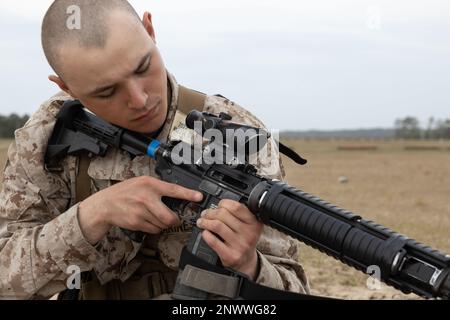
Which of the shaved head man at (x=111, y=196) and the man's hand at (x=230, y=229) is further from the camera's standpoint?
the shaved head man at (x=111, y=196)

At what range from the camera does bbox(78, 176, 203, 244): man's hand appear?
3.03 meters

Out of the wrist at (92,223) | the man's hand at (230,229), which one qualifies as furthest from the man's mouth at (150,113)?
the man's hand at (230,229)

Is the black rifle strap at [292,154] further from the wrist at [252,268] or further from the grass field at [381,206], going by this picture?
the grass field at [381,206]

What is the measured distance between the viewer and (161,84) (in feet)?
11.0

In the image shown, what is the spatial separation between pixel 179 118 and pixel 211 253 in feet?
2.84

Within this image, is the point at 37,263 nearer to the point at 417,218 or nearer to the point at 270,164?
the point at 270,164

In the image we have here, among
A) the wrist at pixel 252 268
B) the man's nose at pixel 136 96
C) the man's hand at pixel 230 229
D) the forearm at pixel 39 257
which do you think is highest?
the man's nose at pixel 136 96

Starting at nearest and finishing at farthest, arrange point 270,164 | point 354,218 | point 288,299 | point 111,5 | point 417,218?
point 354,218 < point 288,299 < point 111,5 < point 270,164 < point 417,218

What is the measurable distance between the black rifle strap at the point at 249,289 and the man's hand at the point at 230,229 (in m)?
0.11

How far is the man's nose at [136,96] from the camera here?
315cm

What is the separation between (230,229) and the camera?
2.88 metres

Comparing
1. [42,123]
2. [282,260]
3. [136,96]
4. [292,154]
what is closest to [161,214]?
[136,96]

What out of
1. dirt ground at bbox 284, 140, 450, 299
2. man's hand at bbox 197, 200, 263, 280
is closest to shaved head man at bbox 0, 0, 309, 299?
man's hand at bbox 197, 200, 263, 280
